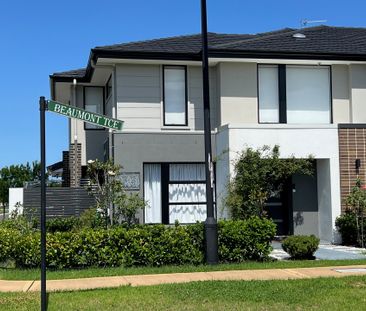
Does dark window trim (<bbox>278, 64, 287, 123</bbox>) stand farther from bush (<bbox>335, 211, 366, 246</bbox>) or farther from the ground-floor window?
bush (<bbox>335, 211, 366, 246</bbox>)

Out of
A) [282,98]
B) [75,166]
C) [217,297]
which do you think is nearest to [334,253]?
[282,98]

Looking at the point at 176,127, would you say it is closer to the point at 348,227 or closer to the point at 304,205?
the point at 304,205

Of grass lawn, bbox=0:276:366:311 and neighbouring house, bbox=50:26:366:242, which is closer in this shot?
grass lawn, bbox=0:276:366:311

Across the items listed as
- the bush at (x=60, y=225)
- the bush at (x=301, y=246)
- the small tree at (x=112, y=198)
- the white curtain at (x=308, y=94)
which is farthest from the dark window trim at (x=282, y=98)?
the bush at (x=60, y=225)

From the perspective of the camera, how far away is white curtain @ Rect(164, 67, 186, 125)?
730 inches

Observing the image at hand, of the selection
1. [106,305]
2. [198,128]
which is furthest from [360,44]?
[106,305]

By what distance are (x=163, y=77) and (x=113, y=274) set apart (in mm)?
8715

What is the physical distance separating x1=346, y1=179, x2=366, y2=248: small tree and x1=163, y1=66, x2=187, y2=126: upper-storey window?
225 inches

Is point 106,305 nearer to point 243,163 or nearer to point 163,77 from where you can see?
point 243,163

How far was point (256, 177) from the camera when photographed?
16.3 meters

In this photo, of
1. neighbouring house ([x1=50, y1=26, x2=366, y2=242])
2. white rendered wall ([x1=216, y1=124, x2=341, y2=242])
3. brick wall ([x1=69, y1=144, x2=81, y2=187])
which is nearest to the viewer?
white rendered wall ([x1=216, y1=124, x2=341, y2=242])

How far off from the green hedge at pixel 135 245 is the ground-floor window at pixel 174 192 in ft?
16.7

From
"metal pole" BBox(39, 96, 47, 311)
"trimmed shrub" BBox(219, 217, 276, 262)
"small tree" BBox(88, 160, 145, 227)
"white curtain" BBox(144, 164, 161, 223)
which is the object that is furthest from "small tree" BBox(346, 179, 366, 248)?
"metal pole" BBox(39, 96, 47, 311)

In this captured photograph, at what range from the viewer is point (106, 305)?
842 centimetres
